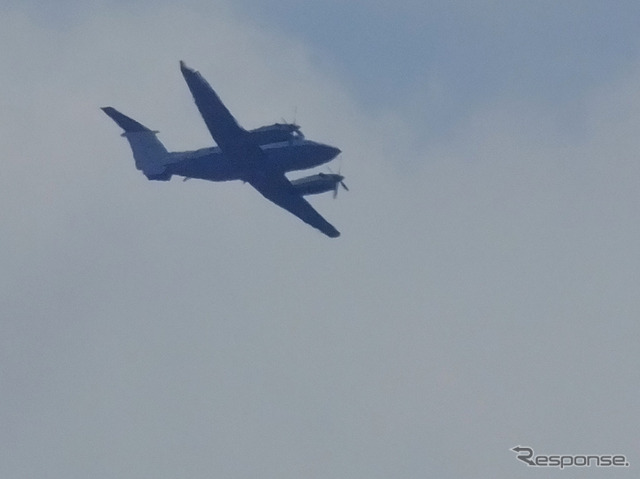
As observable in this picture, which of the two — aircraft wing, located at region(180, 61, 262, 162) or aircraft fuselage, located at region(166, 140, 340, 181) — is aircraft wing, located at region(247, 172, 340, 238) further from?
aircraft wing, located at region(180, 61, 262, 162)

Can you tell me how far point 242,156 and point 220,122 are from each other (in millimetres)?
4095

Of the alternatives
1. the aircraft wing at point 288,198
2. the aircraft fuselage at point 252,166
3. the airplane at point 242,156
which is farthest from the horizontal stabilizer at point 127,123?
the aircraft wing at point 288,198

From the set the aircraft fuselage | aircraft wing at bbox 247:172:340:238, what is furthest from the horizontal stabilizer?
aircraft wing at bbox 247:172:340:238

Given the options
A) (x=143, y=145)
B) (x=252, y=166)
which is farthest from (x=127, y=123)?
(x=252, y=166)

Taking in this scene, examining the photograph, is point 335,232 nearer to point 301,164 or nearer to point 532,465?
point 301,164

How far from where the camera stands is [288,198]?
4414 inches

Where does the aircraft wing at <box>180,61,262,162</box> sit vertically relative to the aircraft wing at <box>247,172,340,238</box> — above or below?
below

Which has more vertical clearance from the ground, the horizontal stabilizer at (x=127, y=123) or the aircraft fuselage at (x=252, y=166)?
the horizontal stabilizer at (x=127, y=123)

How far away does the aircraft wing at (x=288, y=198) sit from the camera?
10839 cm

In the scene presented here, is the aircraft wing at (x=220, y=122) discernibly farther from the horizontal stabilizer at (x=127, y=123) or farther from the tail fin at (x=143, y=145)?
the horizontal stabilizer at (x=127, y=123)

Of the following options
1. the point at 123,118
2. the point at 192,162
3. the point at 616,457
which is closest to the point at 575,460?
the point at 616,457

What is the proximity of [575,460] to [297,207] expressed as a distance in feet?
130

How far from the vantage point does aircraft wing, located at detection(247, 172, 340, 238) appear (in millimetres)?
108387

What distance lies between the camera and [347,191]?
110938 millimetres
